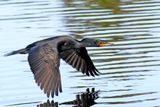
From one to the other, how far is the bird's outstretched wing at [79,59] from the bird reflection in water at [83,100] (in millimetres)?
1099

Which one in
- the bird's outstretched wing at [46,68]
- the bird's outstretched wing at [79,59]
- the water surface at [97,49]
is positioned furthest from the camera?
the bird's outstretched wing at [79,59]

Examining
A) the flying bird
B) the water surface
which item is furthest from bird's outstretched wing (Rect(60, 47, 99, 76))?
the water surface

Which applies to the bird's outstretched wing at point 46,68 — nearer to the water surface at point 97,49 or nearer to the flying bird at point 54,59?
the flying bird at point 54,59

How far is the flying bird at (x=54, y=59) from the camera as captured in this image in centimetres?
1126

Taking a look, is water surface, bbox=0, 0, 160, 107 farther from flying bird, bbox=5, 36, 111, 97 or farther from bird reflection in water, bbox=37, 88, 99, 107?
flying bird, bbox=5, 36, 111, 97

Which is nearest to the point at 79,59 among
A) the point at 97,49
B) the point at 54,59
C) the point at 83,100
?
the point at 54,59

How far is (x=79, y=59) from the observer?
1324 cm

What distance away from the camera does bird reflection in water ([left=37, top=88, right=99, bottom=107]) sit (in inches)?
442

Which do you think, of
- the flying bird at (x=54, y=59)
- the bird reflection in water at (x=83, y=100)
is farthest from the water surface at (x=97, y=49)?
the flying bird at (x=54, y=59)

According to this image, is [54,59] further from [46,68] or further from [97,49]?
[97,49]

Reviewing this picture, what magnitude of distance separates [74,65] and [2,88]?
1.52 metres

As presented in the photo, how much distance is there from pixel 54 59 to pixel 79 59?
5.11ft

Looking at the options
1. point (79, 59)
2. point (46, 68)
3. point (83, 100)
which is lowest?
point (83, 100)

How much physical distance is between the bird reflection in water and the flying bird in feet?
0.69
